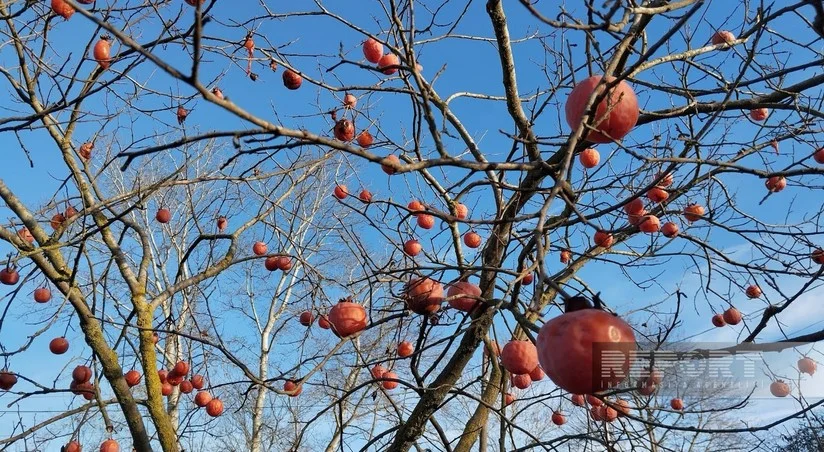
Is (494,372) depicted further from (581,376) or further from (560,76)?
(581,376)

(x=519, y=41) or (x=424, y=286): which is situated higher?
(x=519, y=41)

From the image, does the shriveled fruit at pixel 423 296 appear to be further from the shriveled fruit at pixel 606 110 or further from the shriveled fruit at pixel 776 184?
the shriveled fruit at pixel 776 184

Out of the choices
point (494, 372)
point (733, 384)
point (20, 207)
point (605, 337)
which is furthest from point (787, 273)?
point (20, 207)

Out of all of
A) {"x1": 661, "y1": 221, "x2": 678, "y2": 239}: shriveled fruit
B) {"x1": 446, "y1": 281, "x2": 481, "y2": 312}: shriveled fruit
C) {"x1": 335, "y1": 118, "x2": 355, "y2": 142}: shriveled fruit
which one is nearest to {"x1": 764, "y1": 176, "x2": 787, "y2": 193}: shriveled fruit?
{"x1": 661, "y1": 221, "x2": 678, "y2": 239}: shriveled fruit

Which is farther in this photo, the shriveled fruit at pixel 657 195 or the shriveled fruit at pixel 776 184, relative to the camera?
the shriveled fruit at pixel 776 184

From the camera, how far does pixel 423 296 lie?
1837 mm

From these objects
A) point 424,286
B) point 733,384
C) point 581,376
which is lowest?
point 581,376

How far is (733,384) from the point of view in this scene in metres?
2.13

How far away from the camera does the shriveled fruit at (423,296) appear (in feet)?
5.96

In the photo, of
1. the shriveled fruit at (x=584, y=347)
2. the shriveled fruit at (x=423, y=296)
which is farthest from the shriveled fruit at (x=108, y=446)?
the shriveled fruit at (x=584, y=347)

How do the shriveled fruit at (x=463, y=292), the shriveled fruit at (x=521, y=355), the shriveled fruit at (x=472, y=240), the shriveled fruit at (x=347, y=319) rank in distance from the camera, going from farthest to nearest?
the shriveled fruit at (x=472, y=240) < the shriveled fruit at (x=347, y=319) < the shriveled fruit at (x=463, y=292) < the shriveled fruit at (x=521, y=355)

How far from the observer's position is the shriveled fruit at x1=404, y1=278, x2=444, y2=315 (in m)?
1.82

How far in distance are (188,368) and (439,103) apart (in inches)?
111

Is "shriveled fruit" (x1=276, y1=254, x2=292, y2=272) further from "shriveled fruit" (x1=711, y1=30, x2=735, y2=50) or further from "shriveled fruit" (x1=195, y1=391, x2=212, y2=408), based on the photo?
"shriveled fruit" (x1=711, y1=30, x2=735, y2=50)
